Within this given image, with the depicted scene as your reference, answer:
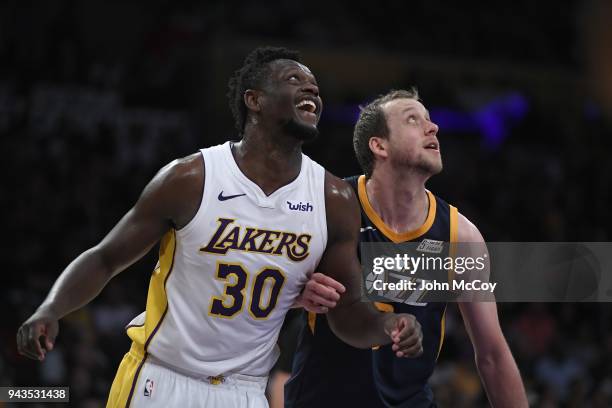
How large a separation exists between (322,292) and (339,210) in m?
0.34

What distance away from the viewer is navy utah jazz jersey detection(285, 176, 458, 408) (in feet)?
12.9

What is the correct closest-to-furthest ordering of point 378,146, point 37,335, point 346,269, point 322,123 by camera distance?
point 37,335 < point 346,269 < point 378,146 < point 322,123

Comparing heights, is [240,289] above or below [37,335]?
above

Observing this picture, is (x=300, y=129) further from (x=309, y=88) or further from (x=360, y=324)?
(x=360, y=324)

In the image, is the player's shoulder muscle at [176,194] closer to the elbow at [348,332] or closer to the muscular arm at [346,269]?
the muscular arm at [346,269]

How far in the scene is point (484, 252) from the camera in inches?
157

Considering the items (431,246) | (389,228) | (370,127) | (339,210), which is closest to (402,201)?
(389,228)

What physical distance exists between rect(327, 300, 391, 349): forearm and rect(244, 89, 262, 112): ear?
836 mm

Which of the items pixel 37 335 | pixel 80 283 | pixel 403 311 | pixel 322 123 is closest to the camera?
pixel 37 335

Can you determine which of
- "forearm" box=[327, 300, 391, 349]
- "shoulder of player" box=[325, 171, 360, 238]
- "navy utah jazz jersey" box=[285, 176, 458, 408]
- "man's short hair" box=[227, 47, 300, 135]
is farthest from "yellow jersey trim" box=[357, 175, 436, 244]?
"man's short hair" box=[227, 47, 300, 135]

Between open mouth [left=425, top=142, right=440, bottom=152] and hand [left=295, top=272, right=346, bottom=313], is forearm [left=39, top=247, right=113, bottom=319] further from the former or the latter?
open mouth [left=425, top=142, right=440, bottom=152]

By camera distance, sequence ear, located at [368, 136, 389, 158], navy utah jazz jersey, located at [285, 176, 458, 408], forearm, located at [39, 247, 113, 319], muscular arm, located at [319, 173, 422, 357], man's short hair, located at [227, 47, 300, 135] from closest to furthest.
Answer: forearm, located at [39, 247, 113, 319], muscular arm, located at [319, 173, 422, 357], man's short hair, located at [227, 47, 300, 135], navy utah jazz jersey, located at [285, 176, 458, 408], ear, located at [368, 136, 389, 158]

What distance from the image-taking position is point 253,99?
3.50 meters

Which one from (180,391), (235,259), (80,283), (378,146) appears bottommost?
(180,391)
